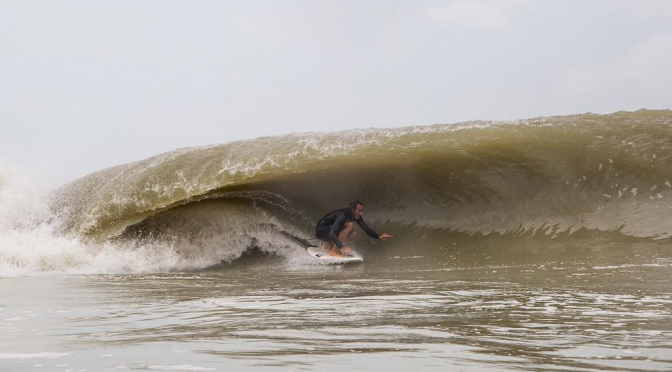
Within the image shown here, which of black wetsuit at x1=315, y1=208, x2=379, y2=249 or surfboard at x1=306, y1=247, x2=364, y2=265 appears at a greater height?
black wetsuit at x1=315, y1=208, x2=379, y2=249

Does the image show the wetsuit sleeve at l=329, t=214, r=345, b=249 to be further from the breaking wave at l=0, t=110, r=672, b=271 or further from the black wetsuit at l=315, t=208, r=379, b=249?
the breaking wave at l=0, t=110, r=672, b=271

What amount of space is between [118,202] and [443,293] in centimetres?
857

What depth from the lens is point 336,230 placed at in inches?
423

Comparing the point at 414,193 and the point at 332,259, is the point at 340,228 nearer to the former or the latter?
the point at 332,259

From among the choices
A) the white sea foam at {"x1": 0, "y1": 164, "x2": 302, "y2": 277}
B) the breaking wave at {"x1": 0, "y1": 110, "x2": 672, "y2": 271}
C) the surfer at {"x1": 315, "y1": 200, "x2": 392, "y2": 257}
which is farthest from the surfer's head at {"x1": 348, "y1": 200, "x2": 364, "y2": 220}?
the white sea foam at {"x1": 0, "y1": 164, "x2": 302, "y2": 277}

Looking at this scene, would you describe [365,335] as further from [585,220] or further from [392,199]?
[392,199]

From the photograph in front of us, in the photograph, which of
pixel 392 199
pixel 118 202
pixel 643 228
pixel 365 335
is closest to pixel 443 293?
pixel 365 335

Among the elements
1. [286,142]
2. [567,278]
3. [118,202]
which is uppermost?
[286,142]

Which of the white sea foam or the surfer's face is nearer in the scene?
the surfer's face

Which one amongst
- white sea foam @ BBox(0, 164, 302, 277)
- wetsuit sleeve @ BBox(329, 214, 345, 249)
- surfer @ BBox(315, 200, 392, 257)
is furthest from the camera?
white sea foam @ BBox(0, 164, 302, 277)

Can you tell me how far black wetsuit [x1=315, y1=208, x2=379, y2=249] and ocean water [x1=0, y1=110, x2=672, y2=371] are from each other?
1.54ft

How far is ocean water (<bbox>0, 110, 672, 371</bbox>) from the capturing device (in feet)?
10.7

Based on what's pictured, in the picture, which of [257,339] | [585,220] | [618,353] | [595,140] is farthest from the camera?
[595,140]

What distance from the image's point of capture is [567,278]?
6.64 m
